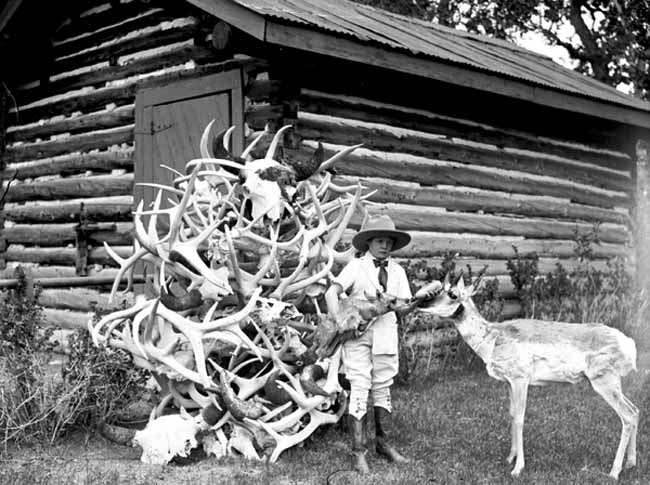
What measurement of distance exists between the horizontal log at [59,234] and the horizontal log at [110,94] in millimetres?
1405

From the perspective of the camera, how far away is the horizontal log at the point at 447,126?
8305 mm

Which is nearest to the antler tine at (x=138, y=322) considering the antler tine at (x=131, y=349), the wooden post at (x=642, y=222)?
the antler tine at (x=131, y=349)

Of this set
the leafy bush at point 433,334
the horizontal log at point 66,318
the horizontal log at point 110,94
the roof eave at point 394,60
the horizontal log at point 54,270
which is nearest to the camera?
the roof eave at point 394,60

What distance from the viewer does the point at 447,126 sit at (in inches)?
388

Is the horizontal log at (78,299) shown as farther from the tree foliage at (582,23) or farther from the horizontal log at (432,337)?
the tree foliage at (582,23)

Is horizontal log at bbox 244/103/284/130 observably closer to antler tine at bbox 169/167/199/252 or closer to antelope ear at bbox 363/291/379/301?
antler tine at bbox 169/167/199/252

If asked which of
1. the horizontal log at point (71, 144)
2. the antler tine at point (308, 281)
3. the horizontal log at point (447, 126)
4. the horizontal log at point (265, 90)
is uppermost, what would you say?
the horizontal log at point (265, 90)

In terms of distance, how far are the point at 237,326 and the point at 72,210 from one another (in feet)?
17.9

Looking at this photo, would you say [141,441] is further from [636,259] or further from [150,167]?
[636,259]

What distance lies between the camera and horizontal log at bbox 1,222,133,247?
9241 mm

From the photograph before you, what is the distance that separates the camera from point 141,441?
5.17 m

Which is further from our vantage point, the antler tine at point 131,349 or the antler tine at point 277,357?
the antler tine at point 131,349

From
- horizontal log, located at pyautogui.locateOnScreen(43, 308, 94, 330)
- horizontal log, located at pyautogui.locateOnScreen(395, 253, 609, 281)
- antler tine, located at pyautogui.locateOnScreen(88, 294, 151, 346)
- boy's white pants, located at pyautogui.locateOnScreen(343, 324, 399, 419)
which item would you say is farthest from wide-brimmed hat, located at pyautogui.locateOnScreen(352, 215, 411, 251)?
horizontal log, located at pyautogui.locateOnScreen(43, 308, 94, 330)

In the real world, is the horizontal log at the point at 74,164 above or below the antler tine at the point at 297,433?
above
